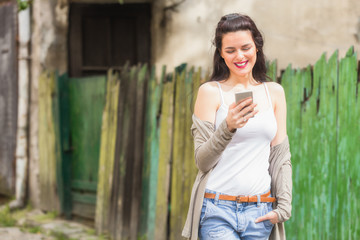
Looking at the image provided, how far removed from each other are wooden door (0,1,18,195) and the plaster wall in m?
2.59

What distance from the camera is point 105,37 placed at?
687 centimetres

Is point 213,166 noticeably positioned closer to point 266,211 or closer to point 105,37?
point 266,211

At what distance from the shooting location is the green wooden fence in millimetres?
3922

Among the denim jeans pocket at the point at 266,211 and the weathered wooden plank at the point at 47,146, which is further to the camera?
the weathered wooden plank at the point at 47,146

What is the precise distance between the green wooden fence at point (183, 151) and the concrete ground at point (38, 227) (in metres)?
0.35

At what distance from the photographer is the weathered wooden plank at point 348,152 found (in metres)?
3.86

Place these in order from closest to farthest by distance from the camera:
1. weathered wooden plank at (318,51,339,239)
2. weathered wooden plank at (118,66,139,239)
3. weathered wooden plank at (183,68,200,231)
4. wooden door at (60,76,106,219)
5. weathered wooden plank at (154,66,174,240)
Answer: weathered wooden plank at (318,51,339,239)
weathered wooden plank at (183,68,200,231)
weathered wooden plank at (154,66,174,240)
weathered wooden plank at (118,66,139,239)
wooden door at (60,76,106,219)

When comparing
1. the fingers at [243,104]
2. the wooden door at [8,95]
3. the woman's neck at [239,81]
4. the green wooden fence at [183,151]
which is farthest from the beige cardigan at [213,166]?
the wooden door at [8,95]

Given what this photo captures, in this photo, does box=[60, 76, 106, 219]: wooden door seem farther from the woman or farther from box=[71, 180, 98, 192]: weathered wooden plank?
the woman

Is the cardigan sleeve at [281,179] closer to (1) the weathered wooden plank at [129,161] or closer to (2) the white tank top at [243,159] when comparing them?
(2) the white tank top at [243,159]

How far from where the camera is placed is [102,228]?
5770mm

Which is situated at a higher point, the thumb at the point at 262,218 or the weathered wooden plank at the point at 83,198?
the thumb at the point at 262,218

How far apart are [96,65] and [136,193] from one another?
7.51ft

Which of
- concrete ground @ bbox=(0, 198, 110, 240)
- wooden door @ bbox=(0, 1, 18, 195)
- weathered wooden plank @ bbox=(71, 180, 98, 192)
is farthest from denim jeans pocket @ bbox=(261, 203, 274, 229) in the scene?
wooden door @ bbox=(0, 1, 18, 195)
